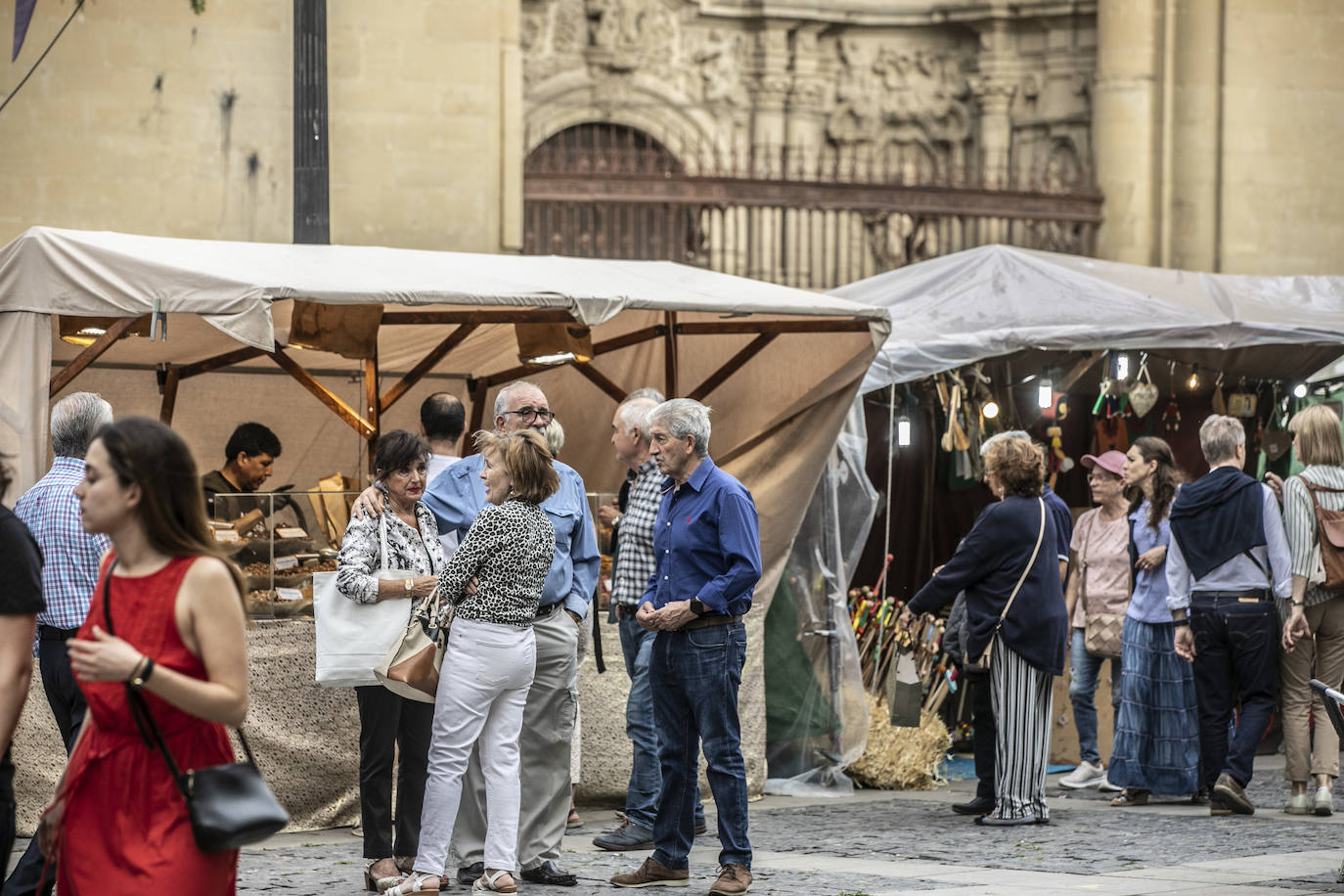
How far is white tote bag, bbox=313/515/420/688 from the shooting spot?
22.5ft

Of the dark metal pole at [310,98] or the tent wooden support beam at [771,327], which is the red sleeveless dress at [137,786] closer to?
the tent wooden support beam at [771,327]

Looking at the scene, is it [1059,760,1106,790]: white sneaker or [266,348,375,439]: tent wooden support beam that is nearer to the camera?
[266,348,375,439]: tent wooden support beam

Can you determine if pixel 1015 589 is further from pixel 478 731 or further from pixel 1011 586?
pixel 478 731

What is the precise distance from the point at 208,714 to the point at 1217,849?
532cm

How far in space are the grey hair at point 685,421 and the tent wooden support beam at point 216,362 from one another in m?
3.98

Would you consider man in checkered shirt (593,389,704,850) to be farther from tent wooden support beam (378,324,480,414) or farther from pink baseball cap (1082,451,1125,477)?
pink baseball cap (1082,451,1125,477)

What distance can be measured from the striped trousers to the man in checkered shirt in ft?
4.92

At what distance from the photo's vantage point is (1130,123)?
767 inches

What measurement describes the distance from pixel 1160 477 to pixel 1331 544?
119 centimetres

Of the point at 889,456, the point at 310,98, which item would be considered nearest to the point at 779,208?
the point at 310,98

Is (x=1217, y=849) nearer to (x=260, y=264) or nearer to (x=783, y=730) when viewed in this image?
(x=783, y=730)

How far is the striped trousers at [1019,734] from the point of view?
29.0 feet

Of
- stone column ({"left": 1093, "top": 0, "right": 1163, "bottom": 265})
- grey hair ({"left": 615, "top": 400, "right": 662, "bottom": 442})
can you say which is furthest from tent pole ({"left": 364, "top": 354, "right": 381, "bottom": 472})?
stone column ({"left": 1093, "top": 0, "right": 1163, "bottom": 265})

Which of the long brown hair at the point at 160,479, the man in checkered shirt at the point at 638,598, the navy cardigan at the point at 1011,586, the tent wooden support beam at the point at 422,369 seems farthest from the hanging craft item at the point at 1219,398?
the long brown hair at the point at 160,479
